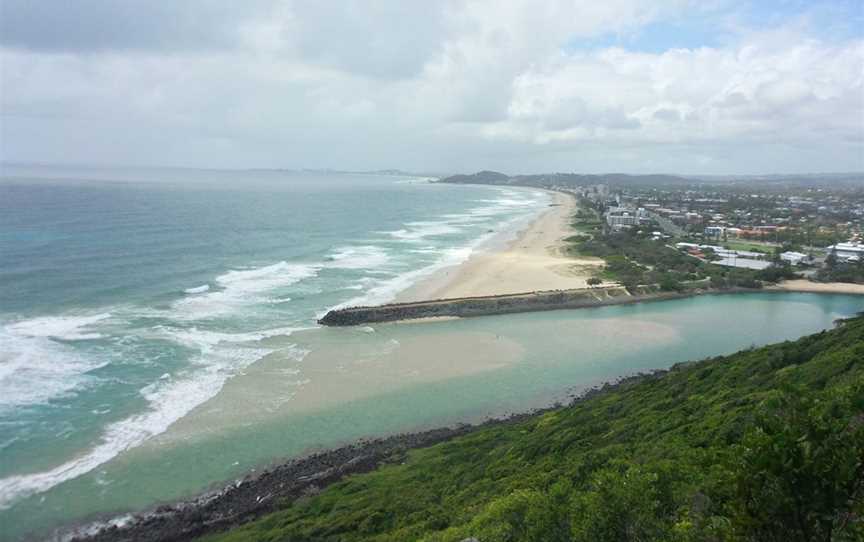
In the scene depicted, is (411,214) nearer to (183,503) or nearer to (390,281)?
(390,281)

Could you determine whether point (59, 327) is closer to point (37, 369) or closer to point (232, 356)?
point (37, 369)

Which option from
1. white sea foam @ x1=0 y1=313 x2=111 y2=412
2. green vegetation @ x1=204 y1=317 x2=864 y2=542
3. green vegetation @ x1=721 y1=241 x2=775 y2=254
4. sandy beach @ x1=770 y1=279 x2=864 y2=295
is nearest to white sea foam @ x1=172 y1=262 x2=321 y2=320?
white sea foam @ x1=0 y1=313 x2=111 y2=412

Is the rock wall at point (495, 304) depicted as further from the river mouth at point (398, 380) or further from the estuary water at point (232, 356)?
the estuary water at point (232, 356)

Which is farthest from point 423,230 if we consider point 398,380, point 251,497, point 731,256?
point 251,497

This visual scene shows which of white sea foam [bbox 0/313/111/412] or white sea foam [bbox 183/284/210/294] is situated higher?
white sea foam [bbox 183/284/210/294]

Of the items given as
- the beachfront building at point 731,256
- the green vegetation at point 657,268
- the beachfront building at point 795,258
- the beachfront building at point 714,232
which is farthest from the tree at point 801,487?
the beachfront building at point 714,232

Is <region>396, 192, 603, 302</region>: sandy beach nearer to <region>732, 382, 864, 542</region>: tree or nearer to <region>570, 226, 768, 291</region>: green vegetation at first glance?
<region>570, 226, 768, 291</region>: green vegetation
